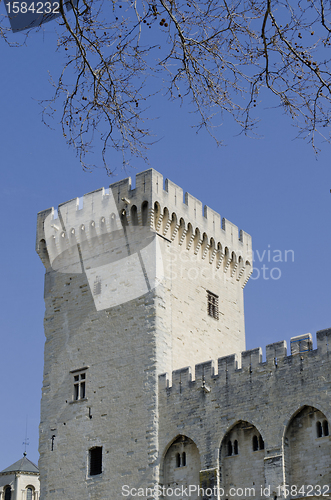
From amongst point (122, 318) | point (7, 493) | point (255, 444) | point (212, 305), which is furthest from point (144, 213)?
point (7, 493)

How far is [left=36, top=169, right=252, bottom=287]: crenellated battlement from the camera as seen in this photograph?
2491 cm

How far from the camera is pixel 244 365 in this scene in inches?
840

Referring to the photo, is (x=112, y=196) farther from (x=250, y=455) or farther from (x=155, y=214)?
(x=250, y=455)

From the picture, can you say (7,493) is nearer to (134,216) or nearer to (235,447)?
(134,216)

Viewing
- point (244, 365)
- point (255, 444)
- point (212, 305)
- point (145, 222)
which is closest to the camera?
point (255, 444)

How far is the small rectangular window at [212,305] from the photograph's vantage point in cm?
2603

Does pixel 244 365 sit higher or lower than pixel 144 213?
lower

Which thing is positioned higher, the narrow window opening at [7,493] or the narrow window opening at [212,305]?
the narrow window opening at [212,305]

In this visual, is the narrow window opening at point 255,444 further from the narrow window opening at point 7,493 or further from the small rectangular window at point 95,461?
the narrow window opening at point 7,493

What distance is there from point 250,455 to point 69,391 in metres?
6.78

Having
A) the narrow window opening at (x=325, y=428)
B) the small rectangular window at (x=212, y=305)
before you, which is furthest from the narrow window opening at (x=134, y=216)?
the narrow window opening at (x=325, y=428)

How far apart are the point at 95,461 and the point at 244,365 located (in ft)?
18.8

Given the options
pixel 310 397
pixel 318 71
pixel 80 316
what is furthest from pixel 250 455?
pixel 318 71

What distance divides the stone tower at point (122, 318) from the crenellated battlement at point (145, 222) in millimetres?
47
